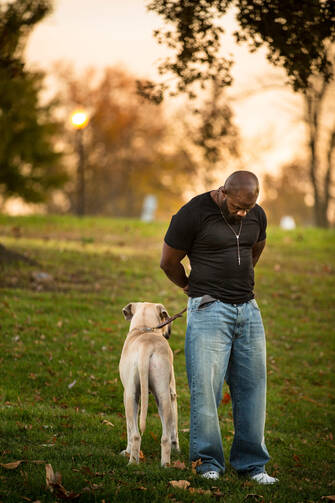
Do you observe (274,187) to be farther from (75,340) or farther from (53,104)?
(75,340)

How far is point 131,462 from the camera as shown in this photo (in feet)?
18.8

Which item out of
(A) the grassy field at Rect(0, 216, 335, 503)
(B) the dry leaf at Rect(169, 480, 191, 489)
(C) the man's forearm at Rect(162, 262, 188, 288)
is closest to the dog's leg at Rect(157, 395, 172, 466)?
(A) the grassy field at Rect(0, 216, 335, 503)

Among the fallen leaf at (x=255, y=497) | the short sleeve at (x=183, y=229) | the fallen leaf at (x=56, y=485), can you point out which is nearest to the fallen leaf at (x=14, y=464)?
the fallen leaf at (x=56, y=485)

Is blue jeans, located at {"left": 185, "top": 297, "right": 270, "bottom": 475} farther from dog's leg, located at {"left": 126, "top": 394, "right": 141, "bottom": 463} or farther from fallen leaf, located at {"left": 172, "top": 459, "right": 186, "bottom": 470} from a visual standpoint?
dog's leg, located at {"left": 126, "top": 394, "right": 141, "bottom": 463}

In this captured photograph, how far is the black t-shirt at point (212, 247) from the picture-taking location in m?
5.46

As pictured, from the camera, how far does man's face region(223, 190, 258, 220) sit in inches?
206

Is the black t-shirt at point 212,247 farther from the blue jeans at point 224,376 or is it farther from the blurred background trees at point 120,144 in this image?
the blurred background trees at point 120,144

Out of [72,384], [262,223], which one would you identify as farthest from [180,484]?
[72,384]

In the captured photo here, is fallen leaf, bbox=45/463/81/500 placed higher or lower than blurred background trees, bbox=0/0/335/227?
lower

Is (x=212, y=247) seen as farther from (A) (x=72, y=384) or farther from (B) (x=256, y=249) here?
(A) (x=72, y=384)

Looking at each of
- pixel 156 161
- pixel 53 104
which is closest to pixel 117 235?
pixel 53 104

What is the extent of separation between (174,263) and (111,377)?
4162 mm

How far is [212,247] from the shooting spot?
217 inches

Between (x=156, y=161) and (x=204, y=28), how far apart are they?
1599 inches
